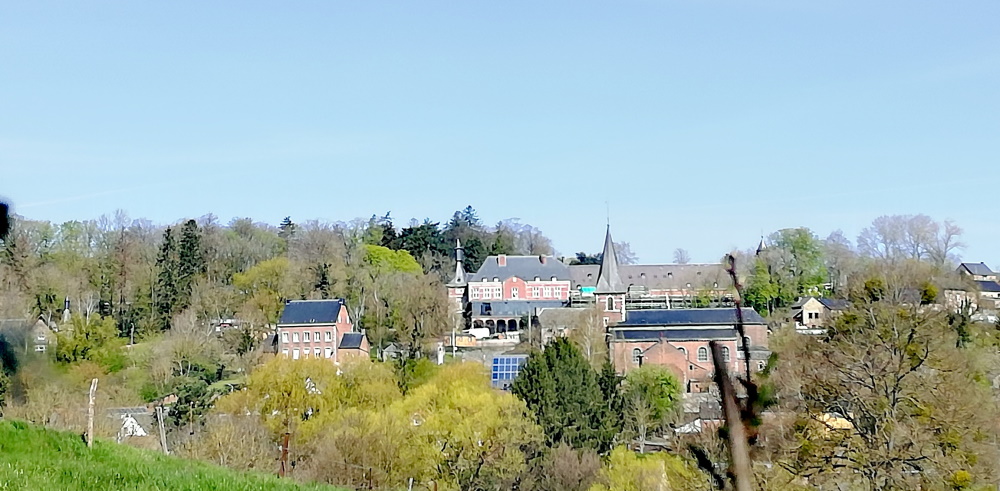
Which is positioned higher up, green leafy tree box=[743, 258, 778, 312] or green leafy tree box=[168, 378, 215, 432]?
green leafy tree box=[743, 258, 778, 312]

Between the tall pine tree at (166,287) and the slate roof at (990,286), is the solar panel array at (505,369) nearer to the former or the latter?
the tall pine tree at (166,287)

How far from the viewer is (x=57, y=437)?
436 inches

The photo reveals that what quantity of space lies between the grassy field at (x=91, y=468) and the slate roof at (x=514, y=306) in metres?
56.8

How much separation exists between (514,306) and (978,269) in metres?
35.2

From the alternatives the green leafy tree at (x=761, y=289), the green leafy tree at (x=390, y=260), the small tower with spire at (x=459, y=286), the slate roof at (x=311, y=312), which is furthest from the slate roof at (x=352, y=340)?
the green leafy tree at (x=761, y=289)

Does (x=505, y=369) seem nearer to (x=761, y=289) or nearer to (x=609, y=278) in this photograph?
(x=609, y=278)

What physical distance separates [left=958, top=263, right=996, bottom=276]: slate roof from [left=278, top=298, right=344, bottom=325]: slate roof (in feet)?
154

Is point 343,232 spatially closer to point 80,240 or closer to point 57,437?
point 80,240

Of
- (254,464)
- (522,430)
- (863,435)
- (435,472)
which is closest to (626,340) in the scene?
(522,430)

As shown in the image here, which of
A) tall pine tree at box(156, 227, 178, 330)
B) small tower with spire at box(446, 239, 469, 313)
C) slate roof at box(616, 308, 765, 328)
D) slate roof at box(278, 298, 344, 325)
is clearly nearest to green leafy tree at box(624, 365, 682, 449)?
slate roof at box(616, 308, 765, 328)

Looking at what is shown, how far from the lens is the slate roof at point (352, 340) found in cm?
4956

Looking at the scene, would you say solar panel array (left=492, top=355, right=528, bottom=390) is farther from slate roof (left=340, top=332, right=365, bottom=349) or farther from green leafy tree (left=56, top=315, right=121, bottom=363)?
green leafy tree (left=56, top=315, right=121, bottom=363)

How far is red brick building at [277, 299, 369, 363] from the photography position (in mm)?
50344

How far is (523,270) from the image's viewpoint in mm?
72812
